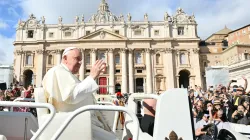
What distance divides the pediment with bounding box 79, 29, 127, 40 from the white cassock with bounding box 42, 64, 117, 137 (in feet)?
141

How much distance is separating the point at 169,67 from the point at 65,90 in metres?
43.3

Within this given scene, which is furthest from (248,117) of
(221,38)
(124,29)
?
(221,38)

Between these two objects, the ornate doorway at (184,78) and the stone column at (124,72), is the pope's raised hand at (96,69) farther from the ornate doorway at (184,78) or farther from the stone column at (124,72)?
the ornate doorway at (184,78)


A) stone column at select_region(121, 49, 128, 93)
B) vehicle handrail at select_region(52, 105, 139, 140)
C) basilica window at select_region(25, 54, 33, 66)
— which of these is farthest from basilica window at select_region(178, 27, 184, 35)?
vehicle handrail at select_region(52, 105, 139, 140)

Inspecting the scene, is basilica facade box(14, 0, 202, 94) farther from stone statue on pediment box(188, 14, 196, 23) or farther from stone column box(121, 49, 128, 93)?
stone statue on pediment box(188, 14, 196, 23)

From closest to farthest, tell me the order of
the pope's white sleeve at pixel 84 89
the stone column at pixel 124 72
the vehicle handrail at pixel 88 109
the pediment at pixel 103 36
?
the vehicle handrail at pixel 88 109, the pope's white sleeve at pixel 84 89, the stone column at pixel 124 72, the pediment at pixel 103 36

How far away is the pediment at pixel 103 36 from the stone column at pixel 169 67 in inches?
366

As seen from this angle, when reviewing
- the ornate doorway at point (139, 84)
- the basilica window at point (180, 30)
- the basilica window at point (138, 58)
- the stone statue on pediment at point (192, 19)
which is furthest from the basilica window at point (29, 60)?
the stone statue on pediment at point (192, 19)

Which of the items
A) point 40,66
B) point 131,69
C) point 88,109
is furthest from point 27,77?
point 88,109

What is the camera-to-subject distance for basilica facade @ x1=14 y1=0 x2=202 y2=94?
44.6 meters

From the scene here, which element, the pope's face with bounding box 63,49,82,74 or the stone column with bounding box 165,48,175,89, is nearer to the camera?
the pope's face with bounding box 63,49,82,74

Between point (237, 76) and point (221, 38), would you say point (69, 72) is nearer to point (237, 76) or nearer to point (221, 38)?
point (237, 76)

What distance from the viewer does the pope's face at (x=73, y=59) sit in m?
2.52

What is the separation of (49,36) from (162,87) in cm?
2599
